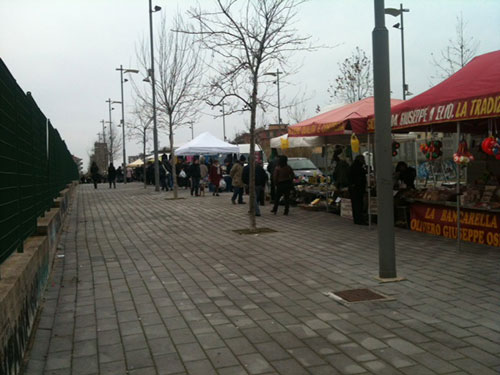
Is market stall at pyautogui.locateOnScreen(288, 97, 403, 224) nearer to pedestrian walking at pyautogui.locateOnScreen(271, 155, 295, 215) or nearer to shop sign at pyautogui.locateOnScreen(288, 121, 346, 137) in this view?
shop sign at pyautogui.locateOnScreen(288, 121, 346, 137)

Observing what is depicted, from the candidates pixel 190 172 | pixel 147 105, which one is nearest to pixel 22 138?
pixel 190 172

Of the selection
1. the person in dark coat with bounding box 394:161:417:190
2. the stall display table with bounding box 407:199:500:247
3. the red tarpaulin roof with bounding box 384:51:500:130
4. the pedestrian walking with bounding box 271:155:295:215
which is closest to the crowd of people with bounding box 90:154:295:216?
the pedestrian walking with bounding box 271:155:295:215

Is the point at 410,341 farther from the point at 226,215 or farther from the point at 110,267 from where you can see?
the point at 226,215

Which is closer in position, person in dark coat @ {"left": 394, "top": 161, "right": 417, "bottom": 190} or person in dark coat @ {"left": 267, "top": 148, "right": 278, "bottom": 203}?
person in dark coat @ {"left": 394, "top": 161, "right": 417, "bottom": 190}

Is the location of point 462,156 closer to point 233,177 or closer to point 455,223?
point 455,223

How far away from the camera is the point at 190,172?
2389 cm

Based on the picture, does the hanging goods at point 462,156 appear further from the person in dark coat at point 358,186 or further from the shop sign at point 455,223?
the person in dark coat at point 358,186

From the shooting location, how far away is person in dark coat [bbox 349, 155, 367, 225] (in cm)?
1215

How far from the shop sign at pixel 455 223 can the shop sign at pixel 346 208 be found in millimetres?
2510

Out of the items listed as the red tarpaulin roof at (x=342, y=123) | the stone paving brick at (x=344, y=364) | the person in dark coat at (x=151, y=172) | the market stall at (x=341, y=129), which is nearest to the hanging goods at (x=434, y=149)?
the market stall at (x=341, y=129)

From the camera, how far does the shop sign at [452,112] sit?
7.57 m

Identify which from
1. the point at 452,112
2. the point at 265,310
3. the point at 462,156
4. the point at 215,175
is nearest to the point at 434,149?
the point at 462,156

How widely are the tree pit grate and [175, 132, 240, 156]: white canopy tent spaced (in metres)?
19.8

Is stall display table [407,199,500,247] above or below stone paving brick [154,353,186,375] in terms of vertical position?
above
